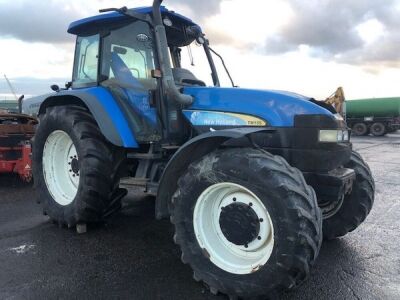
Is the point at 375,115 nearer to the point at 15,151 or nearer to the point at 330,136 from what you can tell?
the point at 15,151

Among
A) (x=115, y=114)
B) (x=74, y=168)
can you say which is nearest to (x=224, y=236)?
(x=115, y=114)

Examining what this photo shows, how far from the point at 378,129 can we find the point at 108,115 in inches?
1037

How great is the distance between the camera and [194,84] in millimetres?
4969

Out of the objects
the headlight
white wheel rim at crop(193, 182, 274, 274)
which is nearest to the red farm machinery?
white wheel rim at crop(193, 182, 274, 274)

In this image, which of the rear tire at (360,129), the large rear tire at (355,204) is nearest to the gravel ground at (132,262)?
the large rear tire at (355,204)

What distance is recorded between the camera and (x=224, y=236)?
3.67 metres

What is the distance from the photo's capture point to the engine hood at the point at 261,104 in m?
3.96

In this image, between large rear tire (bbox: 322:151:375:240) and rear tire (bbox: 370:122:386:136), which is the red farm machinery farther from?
rear tire (bbox: 370:122:386:136)

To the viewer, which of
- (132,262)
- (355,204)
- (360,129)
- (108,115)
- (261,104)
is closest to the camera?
(261,104)

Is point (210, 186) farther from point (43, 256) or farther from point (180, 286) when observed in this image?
point (43, 256)

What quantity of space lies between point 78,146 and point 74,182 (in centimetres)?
79

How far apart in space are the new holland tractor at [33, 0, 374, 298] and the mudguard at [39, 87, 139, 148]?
12 mm

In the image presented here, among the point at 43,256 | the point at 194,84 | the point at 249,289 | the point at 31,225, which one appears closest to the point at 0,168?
the point at 31,225

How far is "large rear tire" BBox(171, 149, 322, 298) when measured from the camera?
10.4 feet
